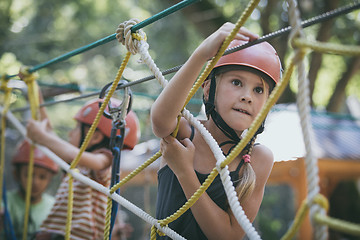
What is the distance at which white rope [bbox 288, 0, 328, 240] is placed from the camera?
1.94ft

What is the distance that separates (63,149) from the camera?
5.57 ft

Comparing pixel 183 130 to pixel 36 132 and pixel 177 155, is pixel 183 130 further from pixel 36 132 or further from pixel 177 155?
pixel 36 132

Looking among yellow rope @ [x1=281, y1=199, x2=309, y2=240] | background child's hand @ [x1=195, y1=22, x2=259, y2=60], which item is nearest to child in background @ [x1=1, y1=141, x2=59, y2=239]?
background child's hand @ [x1=195, y1=22, x2=259, y2=60]

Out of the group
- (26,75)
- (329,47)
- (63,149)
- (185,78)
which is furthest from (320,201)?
(26,75)

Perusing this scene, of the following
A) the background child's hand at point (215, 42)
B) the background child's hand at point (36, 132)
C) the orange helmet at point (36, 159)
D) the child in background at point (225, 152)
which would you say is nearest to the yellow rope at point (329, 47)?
the background child's hand at point (215, 42)

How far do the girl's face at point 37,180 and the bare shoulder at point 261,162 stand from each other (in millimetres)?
1721

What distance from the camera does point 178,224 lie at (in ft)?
3.75

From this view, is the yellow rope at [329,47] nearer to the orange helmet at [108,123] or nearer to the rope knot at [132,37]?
the rope knot at [132,37]

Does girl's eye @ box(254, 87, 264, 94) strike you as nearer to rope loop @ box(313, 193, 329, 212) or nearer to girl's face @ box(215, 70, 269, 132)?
girl's face @ box(215, 70, 269, 132)

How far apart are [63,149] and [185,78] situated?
1.01 metres

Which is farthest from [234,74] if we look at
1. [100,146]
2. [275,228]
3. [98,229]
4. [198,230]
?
[275,228]

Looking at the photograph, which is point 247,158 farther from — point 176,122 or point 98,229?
point 98,229

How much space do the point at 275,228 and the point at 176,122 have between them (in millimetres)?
7819

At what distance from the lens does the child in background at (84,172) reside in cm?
173
